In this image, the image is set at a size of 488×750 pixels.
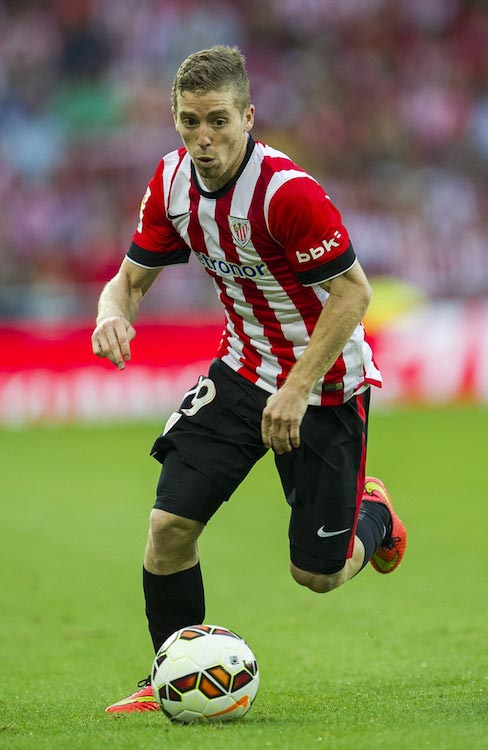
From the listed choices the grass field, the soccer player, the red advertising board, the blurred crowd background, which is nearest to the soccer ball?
the grass field

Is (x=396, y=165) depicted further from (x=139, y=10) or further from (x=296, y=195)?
(x=296, y=195)

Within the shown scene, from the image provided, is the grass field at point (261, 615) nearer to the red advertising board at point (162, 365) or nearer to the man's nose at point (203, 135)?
the man's nose at point (203, 135)

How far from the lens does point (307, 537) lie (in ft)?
17.5

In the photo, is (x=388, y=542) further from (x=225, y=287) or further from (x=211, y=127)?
(x=211, y=127)

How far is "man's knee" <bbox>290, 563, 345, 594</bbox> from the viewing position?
5.45 metres

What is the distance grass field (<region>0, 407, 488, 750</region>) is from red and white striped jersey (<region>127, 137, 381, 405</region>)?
4.35 ft

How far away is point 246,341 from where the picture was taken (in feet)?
17.5

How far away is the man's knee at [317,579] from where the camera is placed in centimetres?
545

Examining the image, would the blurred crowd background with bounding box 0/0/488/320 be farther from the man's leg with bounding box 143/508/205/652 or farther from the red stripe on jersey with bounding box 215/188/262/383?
the man's leg with bounding box 143/508/205/652

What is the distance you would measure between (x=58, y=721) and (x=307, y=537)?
1274 millimetres

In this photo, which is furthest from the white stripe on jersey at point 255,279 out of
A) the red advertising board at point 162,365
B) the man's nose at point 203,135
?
the red advertising board at point 162,365

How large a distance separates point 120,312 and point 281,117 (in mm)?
15763

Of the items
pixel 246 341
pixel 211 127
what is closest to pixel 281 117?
pixel 246 341

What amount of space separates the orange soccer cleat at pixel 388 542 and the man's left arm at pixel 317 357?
155cm
